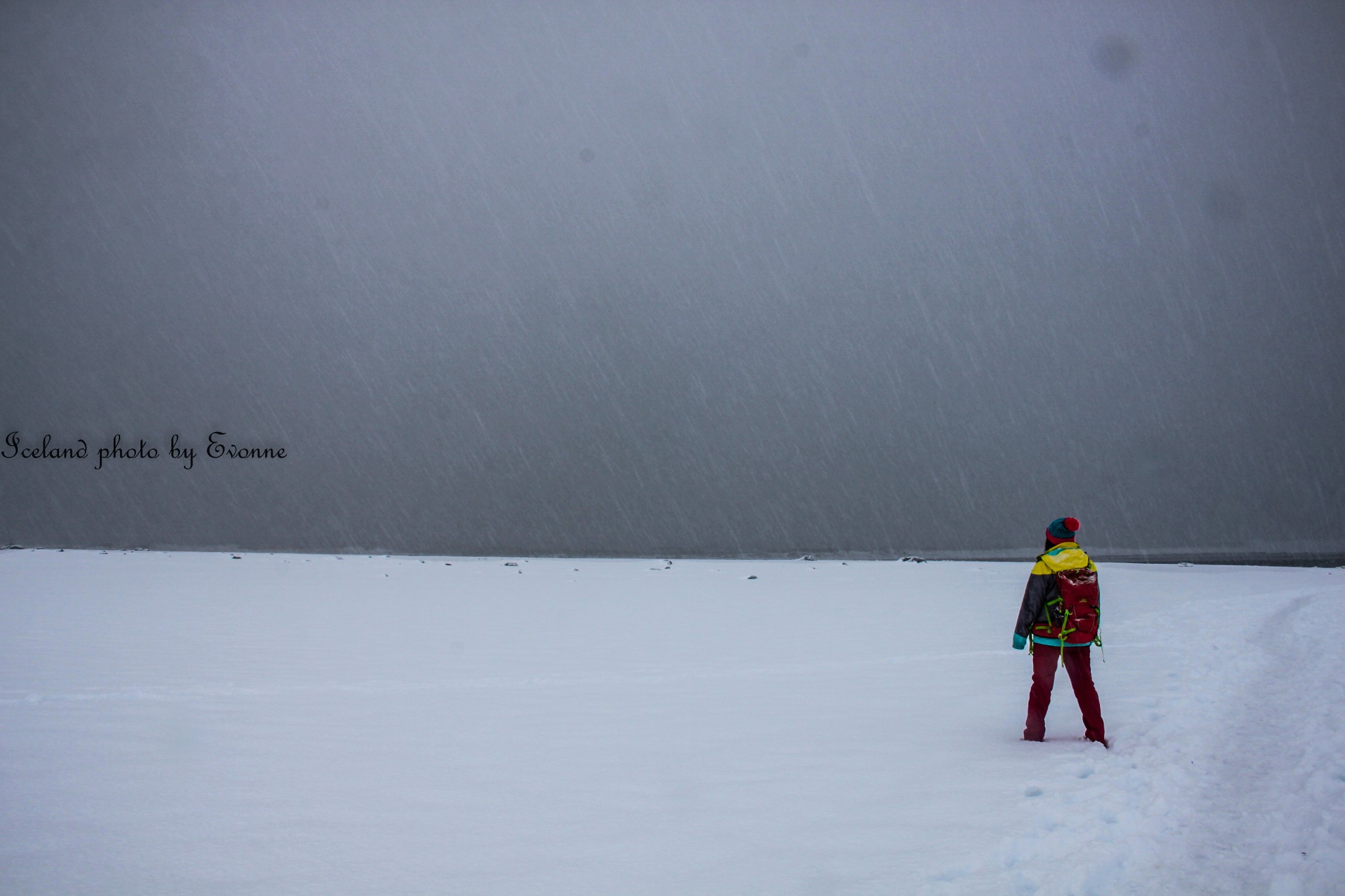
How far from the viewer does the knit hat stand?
21.6 ft

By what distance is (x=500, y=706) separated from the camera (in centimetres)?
782

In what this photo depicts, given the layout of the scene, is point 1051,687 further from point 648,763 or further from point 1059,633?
point 648,763

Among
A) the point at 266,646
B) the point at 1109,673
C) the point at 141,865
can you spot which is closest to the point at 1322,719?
the point at 1109,673

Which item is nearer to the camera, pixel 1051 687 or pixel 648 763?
pixel 648 763

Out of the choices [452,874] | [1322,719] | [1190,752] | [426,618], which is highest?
[452,874]

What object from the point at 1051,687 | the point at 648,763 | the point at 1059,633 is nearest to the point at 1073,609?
the point at 1059,633

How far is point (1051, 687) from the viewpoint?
642cm

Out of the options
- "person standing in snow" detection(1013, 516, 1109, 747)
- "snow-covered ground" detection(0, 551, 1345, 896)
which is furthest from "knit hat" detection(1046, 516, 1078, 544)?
"snow-covered ground" detection(0, 551, 1345, 896)

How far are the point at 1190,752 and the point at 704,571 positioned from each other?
89.4 ft

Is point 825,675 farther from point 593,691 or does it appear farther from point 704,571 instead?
point 704,571

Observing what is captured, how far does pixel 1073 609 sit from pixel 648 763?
308 centimetres

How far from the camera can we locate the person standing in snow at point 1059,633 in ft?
20.8

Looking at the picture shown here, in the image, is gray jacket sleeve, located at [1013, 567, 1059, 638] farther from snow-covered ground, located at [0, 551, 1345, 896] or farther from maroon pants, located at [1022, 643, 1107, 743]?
snow-covered ground, located at [0, 551, 1345, 896]

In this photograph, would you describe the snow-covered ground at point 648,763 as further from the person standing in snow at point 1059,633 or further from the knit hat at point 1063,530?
the knit hat at point 1063,530
